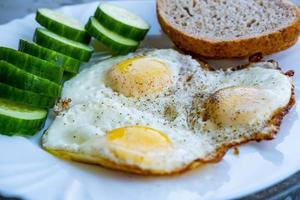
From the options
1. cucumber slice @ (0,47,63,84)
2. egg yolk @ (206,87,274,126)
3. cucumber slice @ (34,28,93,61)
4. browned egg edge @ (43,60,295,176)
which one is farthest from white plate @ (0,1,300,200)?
cucumber slice @ (34,28,93,61)

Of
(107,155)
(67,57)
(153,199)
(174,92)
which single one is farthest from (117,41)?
(153,199)

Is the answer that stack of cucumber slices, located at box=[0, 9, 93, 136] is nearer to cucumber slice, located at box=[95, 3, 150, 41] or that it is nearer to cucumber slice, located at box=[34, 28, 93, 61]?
cucumber slice, located at box=[34, 28, 93, 61]

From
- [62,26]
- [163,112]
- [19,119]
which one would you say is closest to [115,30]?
[62,26]

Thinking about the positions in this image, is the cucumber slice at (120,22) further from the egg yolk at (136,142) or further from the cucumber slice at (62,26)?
the egg yolk at (136,142)

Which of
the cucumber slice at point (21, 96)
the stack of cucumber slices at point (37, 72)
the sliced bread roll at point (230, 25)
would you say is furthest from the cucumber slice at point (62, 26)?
the cucumber slice at point (21, 96)

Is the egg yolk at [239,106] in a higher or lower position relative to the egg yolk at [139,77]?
higher

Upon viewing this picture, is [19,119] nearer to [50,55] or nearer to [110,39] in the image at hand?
[50,55]
